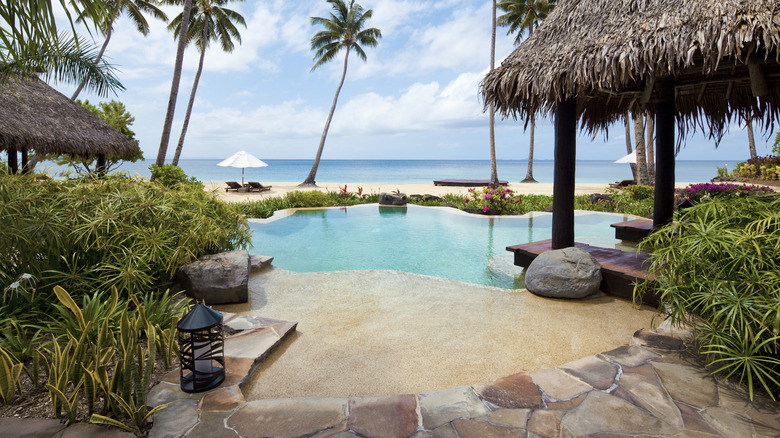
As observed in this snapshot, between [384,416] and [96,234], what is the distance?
11.0 ft

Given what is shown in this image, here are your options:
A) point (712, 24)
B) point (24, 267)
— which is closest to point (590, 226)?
point (712, 24)

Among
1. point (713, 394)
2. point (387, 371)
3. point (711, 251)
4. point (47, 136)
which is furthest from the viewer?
point (47, 136)

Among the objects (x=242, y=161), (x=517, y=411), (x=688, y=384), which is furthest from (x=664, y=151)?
(x=242, y=161)

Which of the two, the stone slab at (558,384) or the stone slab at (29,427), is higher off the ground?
the stone slab at (29,427)

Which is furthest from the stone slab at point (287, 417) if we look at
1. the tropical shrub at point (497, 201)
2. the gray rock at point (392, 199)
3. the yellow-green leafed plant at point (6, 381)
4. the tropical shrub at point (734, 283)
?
the gray rock at point (392, 199)

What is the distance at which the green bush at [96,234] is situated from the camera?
357 centimetres

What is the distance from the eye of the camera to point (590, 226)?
377 inches

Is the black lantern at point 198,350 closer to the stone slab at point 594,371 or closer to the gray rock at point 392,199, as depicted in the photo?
the stone slab at point 594,371

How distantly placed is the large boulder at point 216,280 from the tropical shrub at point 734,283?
13.1 feet

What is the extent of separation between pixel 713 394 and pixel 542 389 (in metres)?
0.99

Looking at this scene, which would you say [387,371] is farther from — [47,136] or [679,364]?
[47,136]

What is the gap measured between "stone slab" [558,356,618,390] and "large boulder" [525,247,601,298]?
1.62 m

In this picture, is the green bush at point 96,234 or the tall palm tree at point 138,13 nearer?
the green bush at point 96,234

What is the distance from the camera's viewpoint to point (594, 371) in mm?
2717
